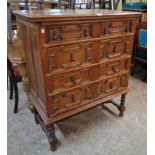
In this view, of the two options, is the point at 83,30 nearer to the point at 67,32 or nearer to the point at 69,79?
the point at 67,32

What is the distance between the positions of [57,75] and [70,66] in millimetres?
124

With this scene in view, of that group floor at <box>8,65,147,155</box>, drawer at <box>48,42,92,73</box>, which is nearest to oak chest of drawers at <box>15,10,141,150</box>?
drawer at <box>48,42,92,73</box>

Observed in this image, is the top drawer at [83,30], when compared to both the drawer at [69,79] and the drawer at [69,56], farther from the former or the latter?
the drawer at [69,79]

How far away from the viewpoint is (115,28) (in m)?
Result: 1.42

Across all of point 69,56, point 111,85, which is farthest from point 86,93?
point 69,56

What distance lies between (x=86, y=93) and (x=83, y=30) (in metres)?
0.56

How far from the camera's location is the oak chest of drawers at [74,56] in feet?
3.75

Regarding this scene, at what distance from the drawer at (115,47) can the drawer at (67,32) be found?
7.3 inches

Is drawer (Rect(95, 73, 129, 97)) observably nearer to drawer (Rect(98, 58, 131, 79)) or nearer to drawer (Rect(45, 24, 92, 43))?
drawer (Rect(98, 58, 131, 79))

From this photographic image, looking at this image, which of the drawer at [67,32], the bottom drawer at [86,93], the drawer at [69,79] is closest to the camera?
the drawer at [67,32]

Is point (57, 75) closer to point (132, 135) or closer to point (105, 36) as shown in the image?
point (105, 36)

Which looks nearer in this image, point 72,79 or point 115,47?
point 72,79

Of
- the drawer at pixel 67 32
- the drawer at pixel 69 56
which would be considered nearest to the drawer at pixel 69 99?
the drawer at pixel 69 56

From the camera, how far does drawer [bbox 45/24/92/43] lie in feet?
3.67
